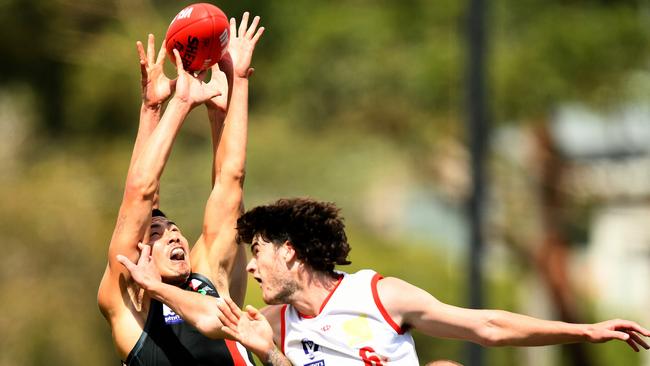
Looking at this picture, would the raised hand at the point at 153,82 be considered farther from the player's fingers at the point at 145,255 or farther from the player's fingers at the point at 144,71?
the player's fingers at the point at 145,255

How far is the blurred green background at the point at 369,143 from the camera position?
79.6 feet

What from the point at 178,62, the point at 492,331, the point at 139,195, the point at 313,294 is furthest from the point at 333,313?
the point at 178,62

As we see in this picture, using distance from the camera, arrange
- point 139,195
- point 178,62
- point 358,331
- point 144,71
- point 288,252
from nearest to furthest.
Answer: point 358,331 < point 288,252 < point 139,195 < point 178,62 < point 144,71

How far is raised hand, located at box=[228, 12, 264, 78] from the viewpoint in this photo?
8.25 metres

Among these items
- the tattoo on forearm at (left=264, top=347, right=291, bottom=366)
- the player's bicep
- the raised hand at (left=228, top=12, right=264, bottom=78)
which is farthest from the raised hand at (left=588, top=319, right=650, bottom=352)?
the raised hand at (left=228, top=12, right=264, bottom=78)

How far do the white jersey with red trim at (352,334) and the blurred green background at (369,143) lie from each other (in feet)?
53.9

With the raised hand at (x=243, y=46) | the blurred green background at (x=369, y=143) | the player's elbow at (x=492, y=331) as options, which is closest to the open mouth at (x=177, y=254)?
the raised hand at (x=243, y=46)

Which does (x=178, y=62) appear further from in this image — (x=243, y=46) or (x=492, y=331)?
(x=492, y=331)

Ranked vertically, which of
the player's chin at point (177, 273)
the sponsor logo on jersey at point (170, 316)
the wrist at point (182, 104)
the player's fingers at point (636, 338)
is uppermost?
the wrist at point (182, 104)

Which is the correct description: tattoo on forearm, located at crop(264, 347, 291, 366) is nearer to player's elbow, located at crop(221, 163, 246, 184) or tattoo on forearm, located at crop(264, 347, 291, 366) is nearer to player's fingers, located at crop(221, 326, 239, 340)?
player's fingers, located at crop(221, 326, 239, 340)

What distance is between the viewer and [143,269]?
24.3 feet

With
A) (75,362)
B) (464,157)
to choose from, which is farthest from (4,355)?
(464,157)

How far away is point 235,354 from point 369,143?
19401 millimetres

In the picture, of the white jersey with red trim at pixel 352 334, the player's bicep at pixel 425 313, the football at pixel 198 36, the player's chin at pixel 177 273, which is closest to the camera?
the player's bicep at pixel 425 313
